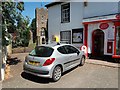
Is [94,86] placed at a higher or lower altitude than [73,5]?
lower

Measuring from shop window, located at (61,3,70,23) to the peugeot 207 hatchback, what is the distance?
7813 millimetres

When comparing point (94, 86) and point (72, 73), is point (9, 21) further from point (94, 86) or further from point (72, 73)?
point (94, 86)

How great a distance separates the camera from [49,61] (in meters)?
6.21

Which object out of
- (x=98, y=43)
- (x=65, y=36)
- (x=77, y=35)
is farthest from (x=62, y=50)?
(x=65, y=36)

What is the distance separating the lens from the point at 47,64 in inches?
244

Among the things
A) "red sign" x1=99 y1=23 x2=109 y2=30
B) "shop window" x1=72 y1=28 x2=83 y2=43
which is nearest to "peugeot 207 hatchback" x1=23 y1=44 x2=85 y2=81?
"red sign" x1=99 y1=23 x2=109 y2=30

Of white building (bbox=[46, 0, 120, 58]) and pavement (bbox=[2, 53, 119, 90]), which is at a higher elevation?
white building (bbox=[46, 0, 120, 58])

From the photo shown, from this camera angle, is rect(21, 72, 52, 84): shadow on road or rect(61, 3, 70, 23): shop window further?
rect(61, 3, 70, 23): shop window

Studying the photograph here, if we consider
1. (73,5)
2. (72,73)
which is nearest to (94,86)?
(72,73)

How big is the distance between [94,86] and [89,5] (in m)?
8.82

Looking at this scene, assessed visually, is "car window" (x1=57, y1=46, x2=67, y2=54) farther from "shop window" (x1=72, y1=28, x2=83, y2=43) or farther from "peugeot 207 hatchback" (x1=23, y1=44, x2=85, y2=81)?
"shop window" (x1=72, y1=28, x2=83, y2=43)

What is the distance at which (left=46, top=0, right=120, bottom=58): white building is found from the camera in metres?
10.6

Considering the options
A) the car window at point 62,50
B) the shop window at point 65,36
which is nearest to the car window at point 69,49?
the car window at point 62,50


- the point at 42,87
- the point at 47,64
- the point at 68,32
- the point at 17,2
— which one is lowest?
the point at 42,87
